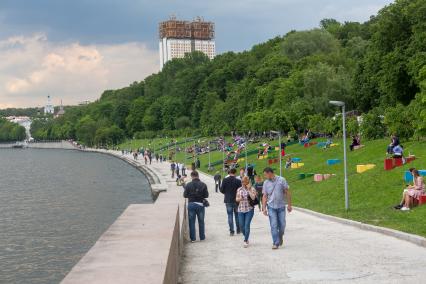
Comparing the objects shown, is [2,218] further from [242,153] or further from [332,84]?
[332,84]

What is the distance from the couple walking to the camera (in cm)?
1366

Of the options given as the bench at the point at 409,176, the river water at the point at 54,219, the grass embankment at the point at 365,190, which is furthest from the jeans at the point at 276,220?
the bench at the point at 409,176

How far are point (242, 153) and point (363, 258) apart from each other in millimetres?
57423

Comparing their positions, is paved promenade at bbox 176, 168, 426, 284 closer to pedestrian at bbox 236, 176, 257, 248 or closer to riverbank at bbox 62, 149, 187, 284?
pedestrian at bbox 236, 176, 257, 248

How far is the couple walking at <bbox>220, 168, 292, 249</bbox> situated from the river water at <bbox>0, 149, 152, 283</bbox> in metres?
8.94

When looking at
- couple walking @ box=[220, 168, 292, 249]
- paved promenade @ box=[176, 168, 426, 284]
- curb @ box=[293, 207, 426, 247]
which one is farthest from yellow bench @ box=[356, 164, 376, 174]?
couple walking @ box=[220, 168, 292, 249]

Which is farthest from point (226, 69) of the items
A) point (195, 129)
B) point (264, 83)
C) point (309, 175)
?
point (309, 175)

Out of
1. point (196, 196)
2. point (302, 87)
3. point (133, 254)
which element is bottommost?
point (196, 196)

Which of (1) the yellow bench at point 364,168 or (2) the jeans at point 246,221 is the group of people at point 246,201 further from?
(1) the yellow bench at point 364,168

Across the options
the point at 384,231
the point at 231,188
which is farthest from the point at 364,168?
the point at 231,188

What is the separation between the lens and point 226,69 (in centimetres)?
14612

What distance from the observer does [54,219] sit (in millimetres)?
38125

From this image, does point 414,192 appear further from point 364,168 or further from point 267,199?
point 364,168

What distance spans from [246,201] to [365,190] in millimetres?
11621
